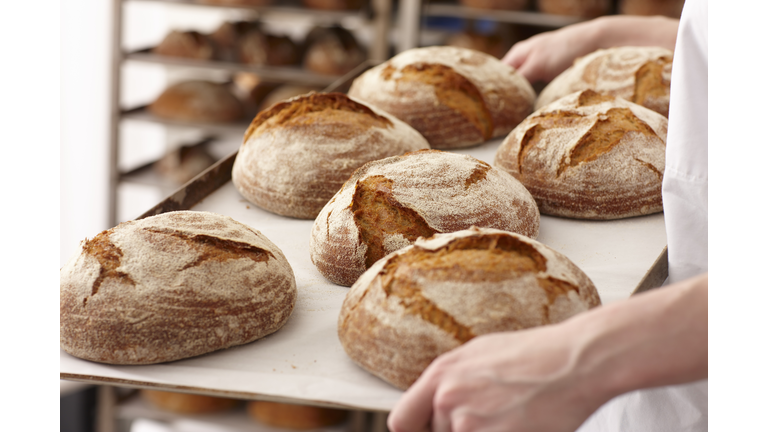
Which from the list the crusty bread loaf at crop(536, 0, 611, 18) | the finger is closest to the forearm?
the finger

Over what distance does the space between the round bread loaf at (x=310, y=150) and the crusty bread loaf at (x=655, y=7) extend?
7.64 ft

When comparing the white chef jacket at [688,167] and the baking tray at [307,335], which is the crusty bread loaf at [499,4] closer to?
the baking tray at [307,335]

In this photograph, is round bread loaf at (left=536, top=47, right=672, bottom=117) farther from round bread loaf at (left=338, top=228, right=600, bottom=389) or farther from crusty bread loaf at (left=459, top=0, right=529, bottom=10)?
crusty bread loaf at (left=459, top=0, right=529, bottom=10)

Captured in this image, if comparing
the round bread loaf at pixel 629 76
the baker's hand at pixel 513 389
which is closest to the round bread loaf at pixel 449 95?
the round bread loaf at pixel 629 76

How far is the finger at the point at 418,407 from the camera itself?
2.48ft

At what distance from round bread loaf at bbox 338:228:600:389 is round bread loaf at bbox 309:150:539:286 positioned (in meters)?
0.20

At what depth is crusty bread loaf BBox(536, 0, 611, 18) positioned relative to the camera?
344cm

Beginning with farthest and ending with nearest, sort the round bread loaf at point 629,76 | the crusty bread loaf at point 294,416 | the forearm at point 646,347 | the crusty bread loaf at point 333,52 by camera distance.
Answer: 1. the crusty bread loaf at point 333,52
2. the crusty bread loaf at point 294,416
3. the round bread loaf at point 629,76
4. the forearm at point 646,347

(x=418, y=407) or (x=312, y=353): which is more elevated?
(x=418, y=407)

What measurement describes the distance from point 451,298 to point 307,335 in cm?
30

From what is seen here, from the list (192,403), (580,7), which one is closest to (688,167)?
(192,403)

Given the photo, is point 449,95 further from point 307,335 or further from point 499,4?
point 499,4

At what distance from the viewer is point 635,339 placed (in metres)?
0.70

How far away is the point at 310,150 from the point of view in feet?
4.97
